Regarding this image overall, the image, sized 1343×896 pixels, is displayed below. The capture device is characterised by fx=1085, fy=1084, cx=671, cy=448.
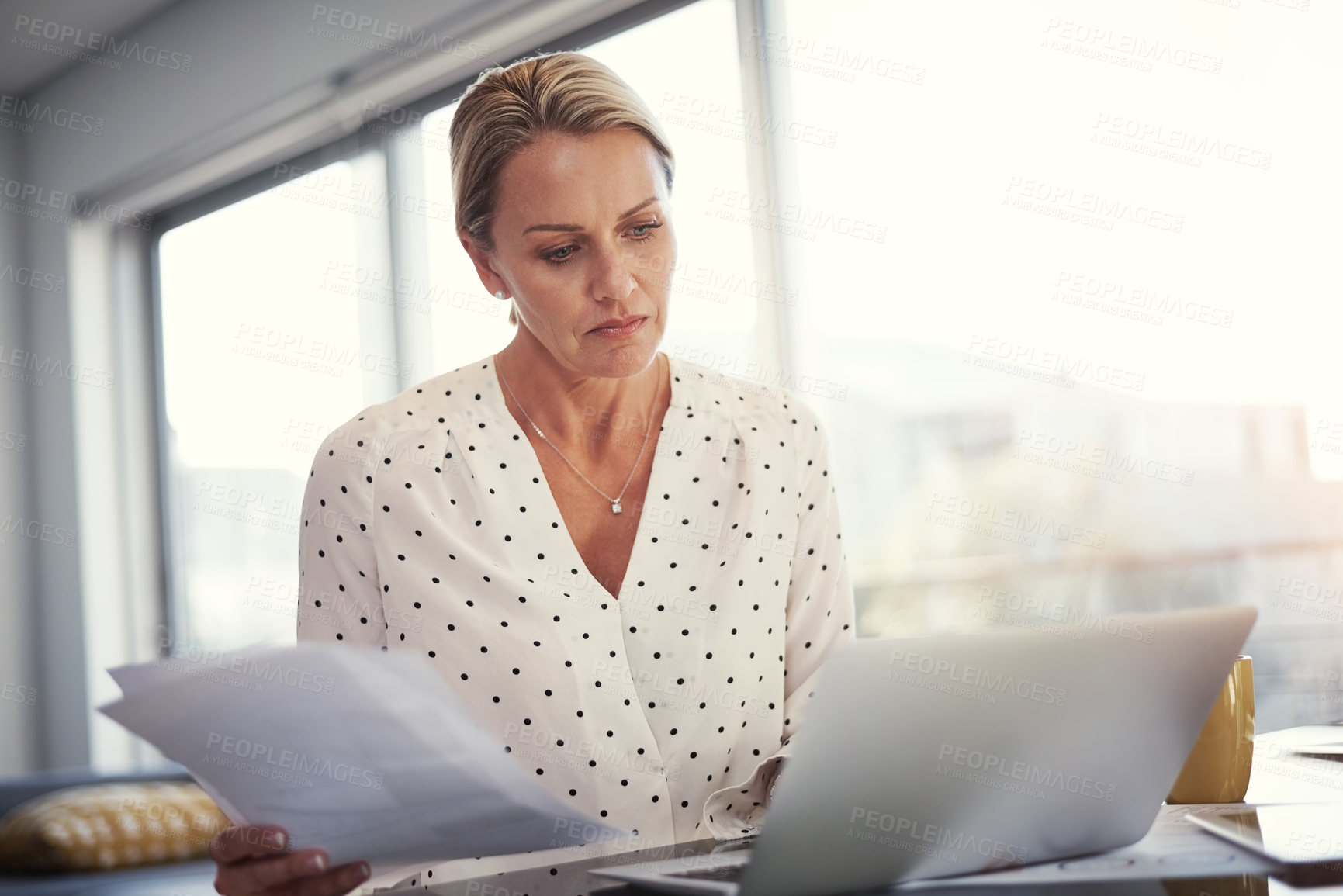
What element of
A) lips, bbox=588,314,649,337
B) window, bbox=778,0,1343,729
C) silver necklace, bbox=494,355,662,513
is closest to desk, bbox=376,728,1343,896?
silver necklace, bbox=494,355,662,513

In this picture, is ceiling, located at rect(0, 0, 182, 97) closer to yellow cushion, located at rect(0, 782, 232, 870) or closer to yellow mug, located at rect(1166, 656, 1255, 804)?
yellow cushion, located at rect(0, 782, 232, 870)

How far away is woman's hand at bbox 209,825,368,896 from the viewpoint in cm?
81

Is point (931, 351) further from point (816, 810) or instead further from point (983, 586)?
point (816, 810)

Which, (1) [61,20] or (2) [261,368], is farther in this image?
(2) [261,368]

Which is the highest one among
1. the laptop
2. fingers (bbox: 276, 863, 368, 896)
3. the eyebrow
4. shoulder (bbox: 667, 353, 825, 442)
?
the eyebrow

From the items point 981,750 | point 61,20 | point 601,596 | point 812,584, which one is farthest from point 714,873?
point 61,20

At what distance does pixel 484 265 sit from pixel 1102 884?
1.00m

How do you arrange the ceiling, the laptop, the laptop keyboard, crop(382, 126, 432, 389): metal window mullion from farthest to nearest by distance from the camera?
the ceiling
crop(382, 126, 432, 389): metal window mullion
the laptop keyboard
the laptop

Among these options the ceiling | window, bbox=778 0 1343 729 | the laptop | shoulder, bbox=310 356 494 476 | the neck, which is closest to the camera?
the laptop

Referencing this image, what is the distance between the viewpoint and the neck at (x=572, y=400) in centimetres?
138

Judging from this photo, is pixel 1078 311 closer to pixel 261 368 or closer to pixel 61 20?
pixel 261 368

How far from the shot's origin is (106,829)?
2580 mm

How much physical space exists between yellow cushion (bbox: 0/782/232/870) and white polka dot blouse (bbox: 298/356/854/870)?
1.70m

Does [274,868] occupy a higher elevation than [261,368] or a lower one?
lower
